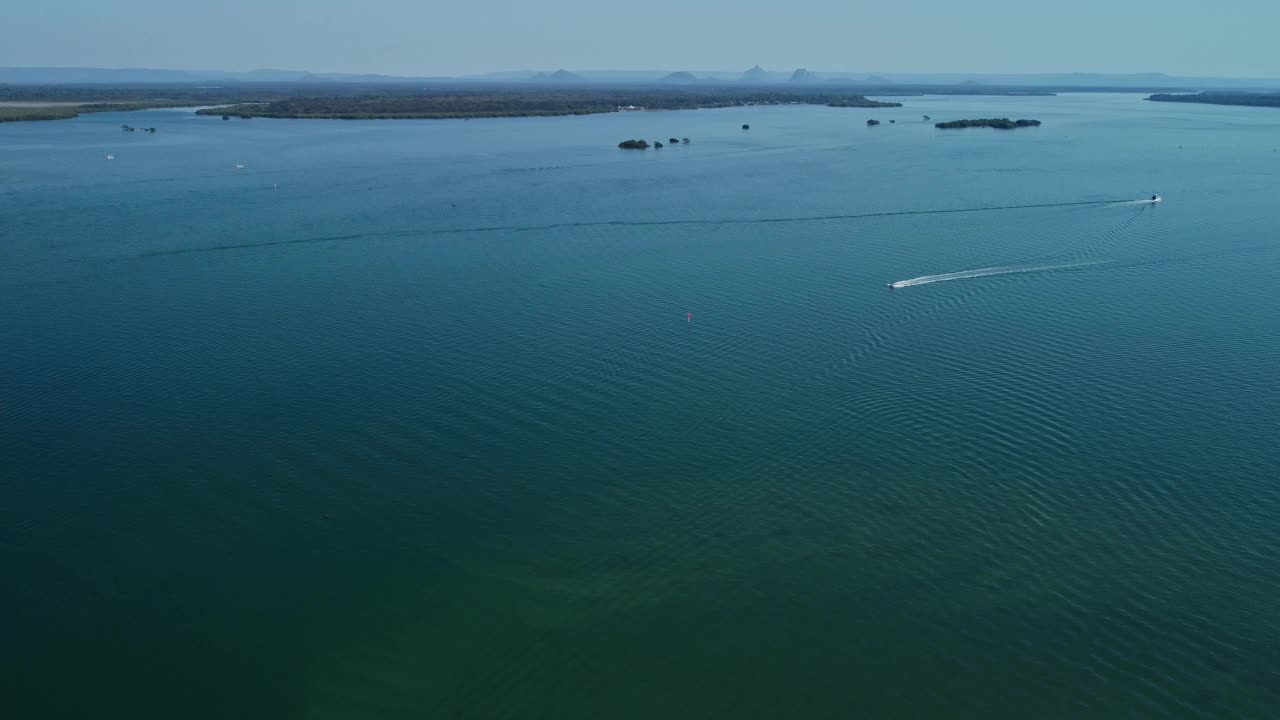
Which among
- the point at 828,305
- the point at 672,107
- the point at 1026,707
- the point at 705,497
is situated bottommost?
the point at 1026,707

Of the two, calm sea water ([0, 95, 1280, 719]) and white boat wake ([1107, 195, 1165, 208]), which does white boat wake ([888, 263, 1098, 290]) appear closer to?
calm sea water ([0, 95, 1280, 719])

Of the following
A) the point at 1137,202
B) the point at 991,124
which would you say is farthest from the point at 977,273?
the point at 991,124

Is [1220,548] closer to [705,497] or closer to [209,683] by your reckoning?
[705,497]

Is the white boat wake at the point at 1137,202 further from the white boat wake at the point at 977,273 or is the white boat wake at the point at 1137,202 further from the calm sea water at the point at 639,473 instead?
the white boat wake at the point at 977,273

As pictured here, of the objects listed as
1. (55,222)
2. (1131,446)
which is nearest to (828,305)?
(1131,446)

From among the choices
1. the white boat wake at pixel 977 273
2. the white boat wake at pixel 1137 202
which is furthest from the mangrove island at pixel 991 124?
the white boat wake at pixel 977 273

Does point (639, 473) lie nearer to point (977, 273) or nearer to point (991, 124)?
point (977, 273)
